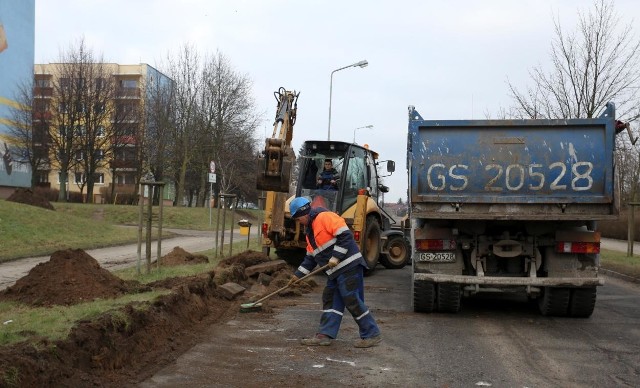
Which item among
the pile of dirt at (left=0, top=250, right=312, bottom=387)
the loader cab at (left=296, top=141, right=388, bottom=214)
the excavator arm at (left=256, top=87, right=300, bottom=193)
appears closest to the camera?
the pile of dirt at (left=0, top=250, right=312, bottom=387)

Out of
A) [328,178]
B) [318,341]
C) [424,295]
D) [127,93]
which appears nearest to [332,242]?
[318,341]

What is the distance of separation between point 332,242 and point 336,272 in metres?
0.34

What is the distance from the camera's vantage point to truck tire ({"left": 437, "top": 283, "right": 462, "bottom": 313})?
8.96m

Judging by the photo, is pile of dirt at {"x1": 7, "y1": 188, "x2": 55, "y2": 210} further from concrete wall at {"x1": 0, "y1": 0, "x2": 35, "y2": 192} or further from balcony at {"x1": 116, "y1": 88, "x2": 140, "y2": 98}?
concrete wall at {"x1": 0, "y1": 0, "x2": 35, "y2": 192}

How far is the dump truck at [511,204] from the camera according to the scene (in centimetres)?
853

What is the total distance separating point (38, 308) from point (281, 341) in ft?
9.47

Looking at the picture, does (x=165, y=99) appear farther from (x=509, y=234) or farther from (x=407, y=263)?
(x=509, y=234)

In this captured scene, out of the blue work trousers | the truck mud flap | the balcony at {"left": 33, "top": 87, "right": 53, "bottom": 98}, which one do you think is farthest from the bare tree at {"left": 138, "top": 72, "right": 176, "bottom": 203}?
the blue work trousers

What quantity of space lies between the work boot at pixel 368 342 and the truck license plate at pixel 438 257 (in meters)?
2.14

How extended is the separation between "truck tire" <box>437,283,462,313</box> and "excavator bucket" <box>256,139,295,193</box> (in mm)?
3994

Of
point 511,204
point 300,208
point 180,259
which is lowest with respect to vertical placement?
point 180,259

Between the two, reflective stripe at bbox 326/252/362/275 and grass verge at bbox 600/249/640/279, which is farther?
grass verge at bbox 600/249/640/279

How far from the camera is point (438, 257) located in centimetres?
884

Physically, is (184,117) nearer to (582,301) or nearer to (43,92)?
(43,92)
